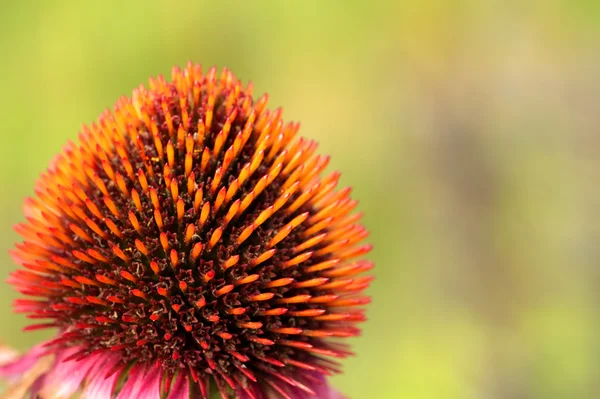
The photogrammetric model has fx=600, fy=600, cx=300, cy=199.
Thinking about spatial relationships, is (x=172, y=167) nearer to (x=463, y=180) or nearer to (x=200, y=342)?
(x=200, y=342)

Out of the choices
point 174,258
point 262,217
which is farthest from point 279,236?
point 174,258

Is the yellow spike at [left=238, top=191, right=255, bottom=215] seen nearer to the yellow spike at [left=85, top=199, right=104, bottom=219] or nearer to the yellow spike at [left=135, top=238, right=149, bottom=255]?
the yellow spike at [left=135, top=238, right=149, bottom=255]

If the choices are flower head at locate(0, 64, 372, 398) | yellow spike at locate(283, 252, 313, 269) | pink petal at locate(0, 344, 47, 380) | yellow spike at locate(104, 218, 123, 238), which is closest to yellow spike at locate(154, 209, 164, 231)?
flower head at locate(0, 64, 372, 398)

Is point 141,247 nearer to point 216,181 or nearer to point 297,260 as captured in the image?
point 216,181

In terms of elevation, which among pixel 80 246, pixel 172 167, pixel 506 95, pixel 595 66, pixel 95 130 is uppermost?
pixel 595 66

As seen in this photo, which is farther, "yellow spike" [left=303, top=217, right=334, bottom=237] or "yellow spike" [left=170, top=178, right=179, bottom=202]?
"yellow spike" [left=303, top=217, right=334, bottom=237]

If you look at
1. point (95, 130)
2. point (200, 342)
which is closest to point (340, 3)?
point (95, 130)
